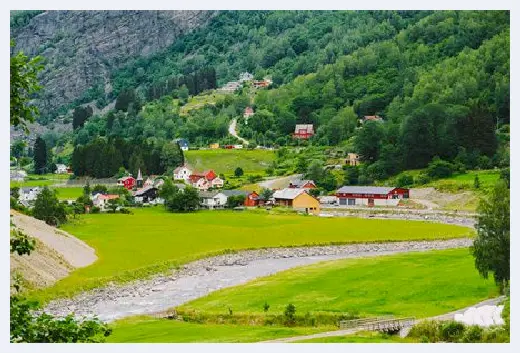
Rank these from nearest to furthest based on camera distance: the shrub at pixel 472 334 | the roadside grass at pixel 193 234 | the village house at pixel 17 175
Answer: the shrub at pixel 472 334 → the roadside grass at pixel 193 234 → the village house at pixel 17 175

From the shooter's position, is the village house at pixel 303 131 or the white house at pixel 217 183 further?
the village house at pixel 303 131

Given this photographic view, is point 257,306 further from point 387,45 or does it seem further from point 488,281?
point 387,45

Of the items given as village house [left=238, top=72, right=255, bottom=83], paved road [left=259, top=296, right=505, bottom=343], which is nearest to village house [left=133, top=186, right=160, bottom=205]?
paved road [left=259, top=296, right=505, bottom=343]

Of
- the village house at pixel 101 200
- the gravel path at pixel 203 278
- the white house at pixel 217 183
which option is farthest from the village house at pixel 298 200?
the village house at pixel 101 200

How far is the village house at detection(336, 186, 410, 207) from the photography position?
105 feet

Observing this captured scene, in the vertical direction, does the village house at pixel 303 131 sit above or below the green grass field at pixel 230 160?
above

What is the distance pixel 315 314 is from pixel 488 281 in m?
4.33

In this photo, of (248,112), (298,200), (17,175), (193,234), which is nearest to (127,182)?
(193,234)

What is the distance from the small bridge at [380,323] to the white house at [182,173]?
52.2 ft

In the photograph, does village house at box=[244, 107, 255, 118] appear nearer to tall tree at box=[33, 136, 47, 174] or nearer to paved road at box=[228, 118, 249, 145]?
paved road at box=[228, 118, 249, 145]

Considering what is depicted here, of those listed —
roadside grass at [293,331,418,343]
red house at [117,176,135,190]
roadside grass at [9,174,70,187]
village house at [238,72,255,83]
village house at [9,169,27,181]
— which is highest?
village house at [238,72,255,83]

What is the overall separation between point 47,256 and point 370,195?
1471cm

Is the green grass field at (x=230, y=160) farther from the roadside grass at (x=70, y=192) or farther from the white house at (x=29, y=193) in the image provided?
the white house at (x=29, y=193)

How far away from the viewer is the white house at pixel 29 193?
86.5 ft
